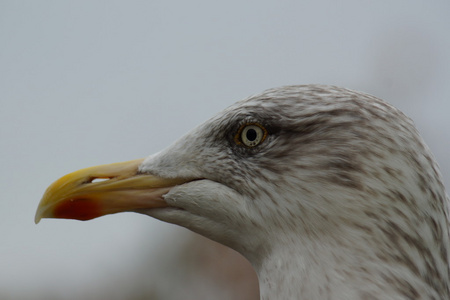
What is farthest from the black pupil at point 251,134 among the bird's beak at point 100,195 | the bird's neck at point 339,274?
the bird's neck at point 339,274

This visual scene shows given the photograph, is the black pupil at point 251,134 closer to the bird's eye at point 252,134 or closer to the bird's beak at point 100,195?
the bird's eye at point 252,134

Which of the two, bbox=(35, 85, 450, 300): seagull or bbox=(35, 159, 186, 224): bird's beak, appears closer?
bbox=(35, 85, 450, 300): seagull

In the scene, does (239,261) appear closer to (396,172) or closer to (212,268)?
(212,268)

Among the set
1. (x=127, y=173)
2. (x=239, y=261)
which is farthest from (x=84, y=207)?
(x=239, y=261)

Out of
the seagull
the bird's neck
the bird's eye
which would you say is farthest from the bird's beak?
the bird's neck

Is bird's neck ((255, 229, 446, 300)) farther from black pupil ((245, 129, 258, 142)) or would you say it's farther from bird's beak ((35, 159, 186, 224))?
bird's beak ((35, 159, 186, 224))

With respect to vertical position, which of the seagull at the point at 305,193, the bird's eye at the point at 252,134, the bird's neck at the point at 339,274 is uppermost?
the bird's eye at the point at 252,134

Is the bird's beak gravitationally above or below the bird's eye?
below

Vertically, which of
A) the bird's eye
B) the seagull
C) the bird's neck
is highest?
the bird's eye
